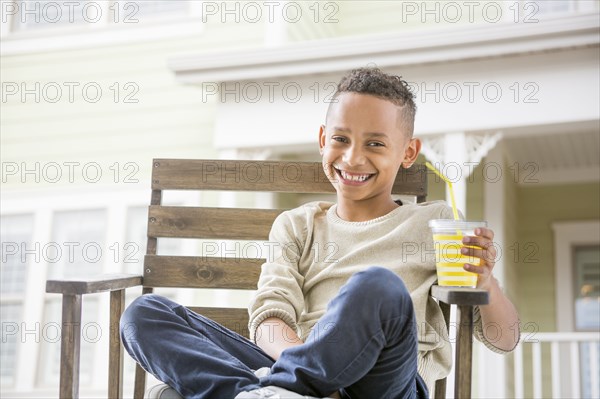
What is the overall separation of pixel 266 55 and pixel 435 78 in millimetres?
1019

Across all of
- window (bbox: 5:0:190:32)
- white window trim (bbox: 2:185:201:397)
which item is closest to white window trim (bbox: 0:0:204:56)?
window (bbox: 5:0:190:32)

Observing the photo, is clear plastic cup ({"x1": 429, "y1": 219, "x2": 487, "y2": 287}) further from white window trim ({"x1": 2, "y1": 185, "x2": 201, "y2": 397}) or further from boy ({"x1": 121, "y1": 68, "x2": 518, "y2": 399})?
white window trim ({"x1": 2, "y1": 185, "x2": 201, "y2": 397})

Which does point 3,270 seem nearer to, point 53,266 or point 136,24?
point 53,266

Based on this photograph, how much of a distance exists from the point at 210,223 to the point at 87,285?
854 millimetres

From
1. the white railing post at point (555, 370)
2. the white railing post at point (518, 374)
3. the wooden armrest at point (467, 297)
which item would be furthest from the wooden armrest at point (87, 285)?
the white railing post at point (555, 370)

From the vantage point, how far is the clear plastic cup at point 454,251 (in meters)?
1.66

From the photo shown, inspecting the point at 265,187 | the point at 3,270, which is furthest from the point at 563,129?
the point at 3,270

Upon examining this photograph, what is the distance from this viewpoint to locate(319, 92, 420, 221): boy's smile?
194 cm

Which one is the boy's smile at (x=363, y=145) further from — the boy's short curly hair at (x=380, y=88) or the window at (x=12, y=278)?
the window at (x=12, y=278)

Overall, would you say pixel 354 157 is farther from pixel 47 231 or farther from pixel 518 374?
pixel 47 231

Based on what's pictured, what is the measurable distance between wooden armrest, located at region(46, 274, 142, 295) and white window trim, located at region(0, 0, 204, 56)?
4.13 meters

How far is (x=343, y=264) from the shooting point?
1.98 meters

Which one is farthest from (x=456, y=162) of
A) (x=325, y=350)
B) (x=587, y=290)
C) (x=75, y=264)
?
(x=75, y=264)

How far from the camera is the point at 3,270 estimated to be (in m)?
5.88
